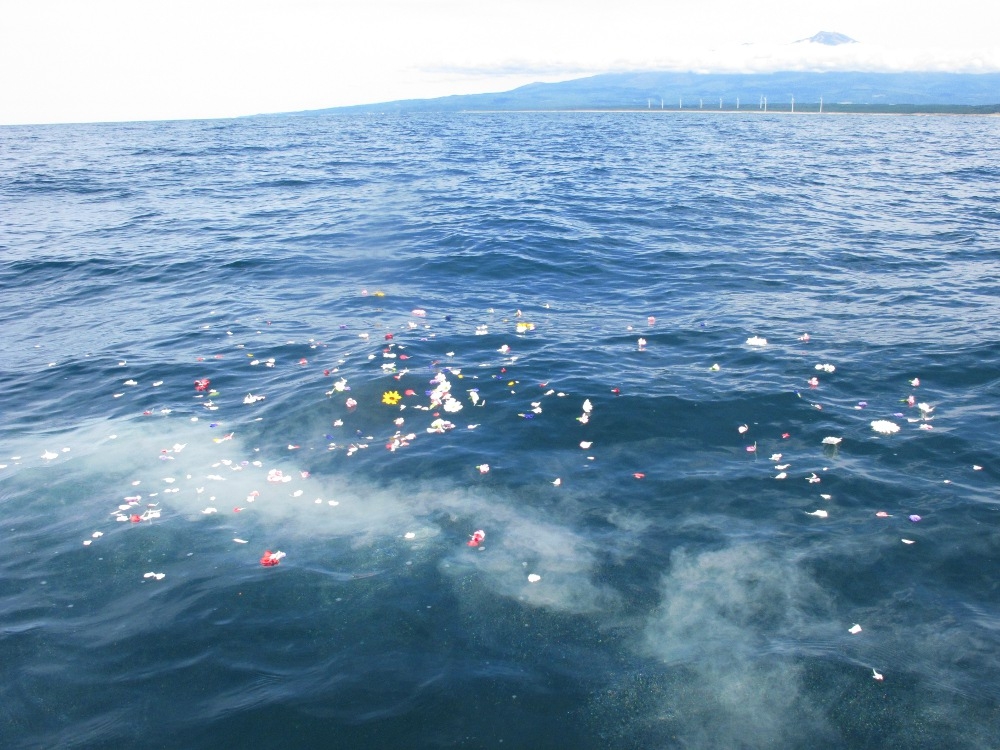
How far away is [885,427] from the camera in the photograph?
12.3 meters

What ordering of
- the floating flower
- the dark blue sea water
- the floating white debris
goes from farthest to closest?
the floating white debris < the floating flower < the dark blue sea water

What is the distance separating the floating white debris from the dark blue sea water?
11cm

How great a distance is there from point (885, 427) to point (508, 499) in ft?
24.8

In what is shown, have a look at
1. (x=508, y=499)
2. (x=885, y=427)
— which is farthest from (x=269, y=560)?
(x=885, y=427)

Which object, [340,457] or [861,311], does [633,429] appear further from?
[861,311]

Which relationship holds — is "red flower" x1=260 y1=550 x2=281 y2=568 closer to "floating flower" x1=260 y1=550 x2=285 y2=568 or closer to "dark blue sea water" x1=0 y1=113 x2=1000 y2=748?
"floating flower" x1=260 y1=550 x2=285 y2=568

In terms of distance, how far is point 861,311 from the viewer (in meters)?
18.2

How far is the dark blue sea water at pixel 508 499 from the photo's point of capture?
23.2 feet

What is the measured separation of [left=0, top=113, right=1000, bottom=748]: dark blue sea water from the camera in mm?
7086

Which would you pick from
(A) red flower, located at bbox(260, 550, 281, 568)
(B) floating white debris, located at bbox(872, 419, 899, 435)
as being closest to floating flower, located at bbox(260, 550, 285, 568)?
(A) red flower, located at bbox(260, 550, 281, 568)

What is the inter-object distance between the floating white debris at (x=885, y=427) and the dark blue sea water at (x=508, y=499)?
0.11 m

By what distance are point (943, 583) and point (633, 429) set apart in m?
5.64

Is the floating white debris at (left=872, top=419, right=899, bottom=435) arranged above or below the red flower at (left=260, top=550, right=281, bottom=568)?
above

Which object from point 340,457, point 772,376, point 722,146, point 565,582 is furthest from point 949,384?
point 722,146
